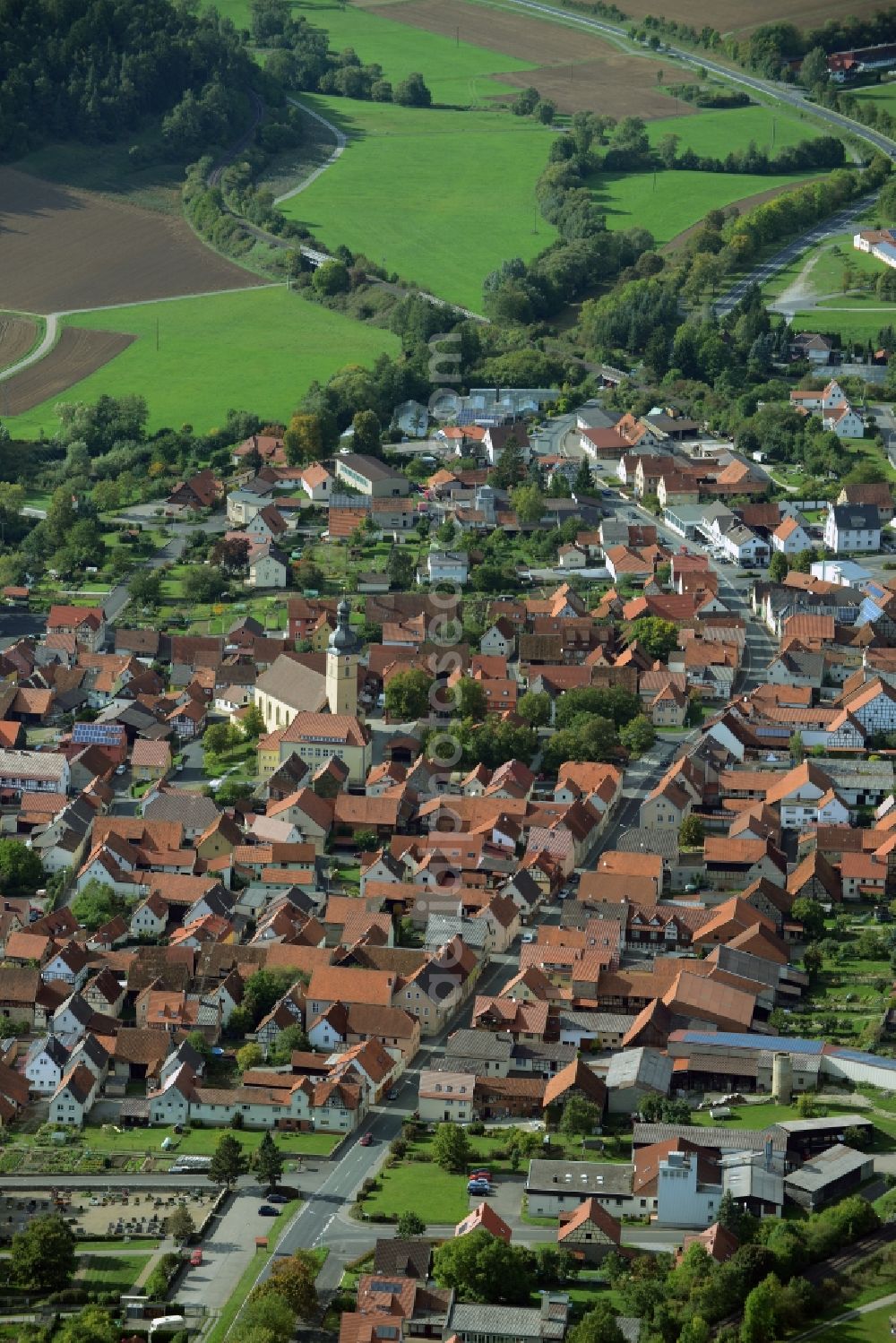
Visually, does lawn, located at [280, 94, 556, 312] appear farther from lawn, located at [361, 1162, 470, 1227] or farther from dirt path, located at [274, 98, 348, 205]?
lawn, located at [361, 1162, 470, 1227]

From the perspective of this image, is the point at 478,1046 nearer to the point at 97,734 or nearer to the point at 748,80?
the point at 97,734

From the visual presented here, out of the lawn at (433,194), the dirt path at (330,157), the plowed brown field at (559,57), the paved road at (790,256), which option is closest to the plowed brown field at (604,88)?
the plowed brown field at (559,57)

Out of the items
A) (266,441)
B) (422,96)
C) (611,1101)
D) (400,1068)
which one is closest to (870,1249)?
(611,1101)

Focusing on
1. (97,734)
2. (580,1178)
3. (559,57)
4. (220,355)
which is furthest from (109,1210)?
(559,57)

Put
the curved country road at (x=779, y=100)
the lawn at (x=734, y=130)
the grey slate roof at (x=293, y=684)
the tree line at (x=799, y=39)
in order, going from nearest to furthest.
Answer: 1. the grey slate roof at (x=293, y=684)
2. the curved country road at (x=779, y=100)
3. the lawn at (x=734, y=130)
4. the tree line at (x=799, y=39)

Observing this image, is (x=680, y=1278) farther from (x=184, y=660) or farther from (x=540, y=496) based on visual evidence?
(x=540, y=496)

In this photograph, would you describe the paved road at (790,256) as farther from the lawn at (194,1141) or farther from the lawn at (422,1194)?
the lawn at (422,1194)
